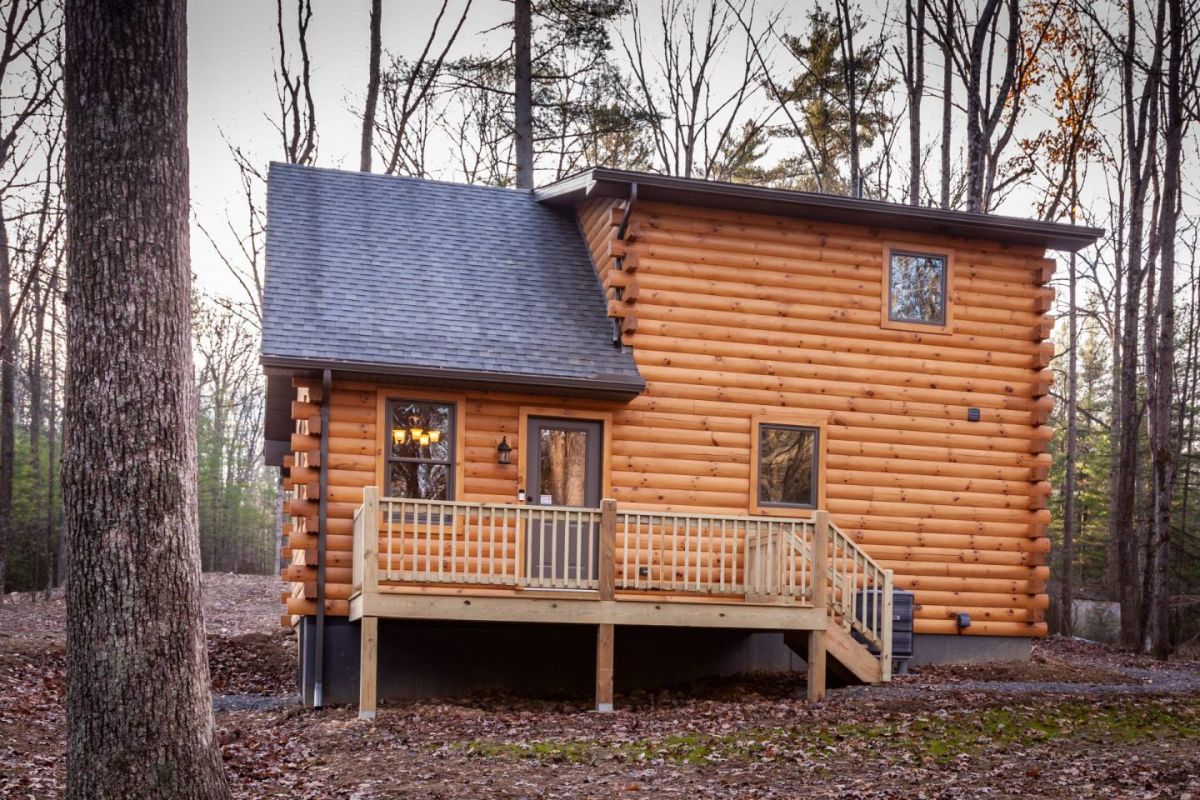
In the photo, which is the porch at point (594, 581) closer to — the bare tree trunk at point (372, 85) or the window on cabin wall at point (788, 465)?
the window on cabin wall at point (788, 465)

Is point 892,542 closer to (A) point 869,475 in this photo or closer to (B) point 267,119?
(A) point 869,475

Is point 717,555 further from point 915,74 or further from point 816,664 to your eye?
point 915,74

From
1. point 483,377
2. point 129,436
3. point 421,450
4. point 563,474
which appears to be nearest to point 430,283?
point 483,377

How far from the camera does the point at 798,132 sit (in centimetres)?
3066

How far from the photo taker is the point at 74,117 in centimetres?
739

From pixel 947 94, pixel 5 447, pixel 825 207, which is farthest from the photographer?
pixel 947 94

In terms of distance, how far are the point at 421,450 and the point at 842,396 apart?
570 cm

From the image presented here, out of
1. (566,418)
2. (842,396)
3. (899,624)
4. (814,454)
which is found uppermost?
(842,396)

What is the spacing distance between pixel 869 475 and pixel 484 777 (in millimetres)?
8253

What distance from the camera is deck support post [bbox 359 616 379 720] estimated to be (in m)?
12.2

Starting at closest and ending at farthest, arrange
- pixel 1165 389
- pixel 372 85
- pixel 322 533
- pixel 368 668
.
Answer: pixel 368 668
pixel 322 533
pixel 1165 389
pixel 372 85

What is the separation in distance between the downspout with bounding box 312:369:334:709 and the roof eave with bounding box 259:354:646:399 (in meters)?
0.37

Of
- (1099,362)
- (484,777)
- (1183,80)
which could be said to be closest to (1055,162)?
(1183,80)

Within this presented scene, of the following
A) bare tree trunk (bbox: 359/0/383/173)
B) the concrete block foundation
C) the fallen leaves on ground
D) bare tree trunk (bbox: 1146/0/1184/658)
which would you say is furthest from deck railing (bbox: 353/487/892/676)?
bare tree trunk (bbox: 359/0/383/173)
